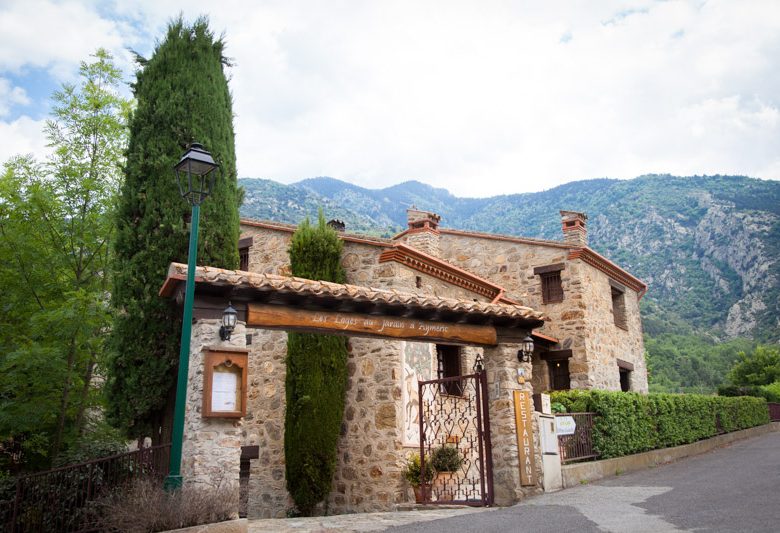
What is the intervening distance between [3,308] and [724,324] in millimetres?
55260

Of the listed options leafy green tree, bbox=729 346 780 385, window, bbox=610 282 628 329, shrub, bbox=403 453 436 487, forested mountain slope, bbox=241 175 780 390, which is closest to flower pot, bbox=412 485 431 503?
shrub, bbox=403 453 436 487

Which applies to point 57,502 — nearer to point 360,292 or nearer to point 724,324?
point 360,292

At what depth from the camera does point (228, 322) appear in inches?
282

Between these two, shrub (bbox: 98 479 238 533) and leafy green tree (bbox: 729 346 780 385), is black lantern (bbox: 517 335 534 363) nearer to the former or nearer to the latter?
shrub (bbox: 98 479 238 533)

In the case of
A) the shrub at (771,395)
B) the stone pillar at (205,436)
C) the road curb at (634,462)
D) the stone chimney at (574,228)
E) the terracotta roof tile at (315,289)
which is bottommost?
the road curb at (634,462)

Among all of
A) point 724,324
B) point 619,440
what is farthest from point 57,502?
point 724,324

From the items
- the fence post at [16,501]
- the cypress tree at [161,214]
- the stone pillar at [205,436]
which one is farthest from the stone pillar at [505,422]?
the fence post at [16,501]

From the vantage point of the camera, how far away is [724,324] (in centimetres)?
5322

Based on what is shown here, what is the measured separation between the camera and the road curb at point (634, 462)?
1193 centimetres

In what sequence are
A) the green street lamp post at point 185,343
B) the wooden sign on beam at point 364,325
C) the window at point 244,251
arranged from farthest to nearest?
the window at point 244,251
the wooden sign on beam at point 364,325
the green street lamp post at point 185,343

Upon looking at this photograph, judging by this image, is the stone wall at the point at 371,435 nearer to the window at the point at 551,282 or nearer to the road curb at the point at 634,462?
the road curb at the point at 634,462

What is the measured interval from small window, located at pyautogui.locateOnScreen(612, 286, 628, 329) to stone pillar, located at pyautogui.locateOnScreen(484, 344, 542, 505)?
13276 millimetres

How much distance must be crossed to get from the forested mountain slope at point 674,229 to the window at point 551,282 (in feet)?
109

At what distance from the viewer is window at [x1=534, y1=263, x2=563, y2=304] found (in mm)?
19625
